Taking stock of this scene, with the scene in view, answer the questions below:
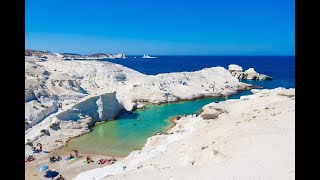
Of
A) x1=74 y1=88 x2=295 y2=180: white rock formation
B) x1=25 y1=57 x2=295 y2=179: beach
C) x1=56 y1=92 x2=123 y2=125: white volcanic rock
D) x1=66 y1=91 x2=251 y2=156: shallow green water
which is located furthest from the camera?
x1=56 y1=92 x2=123 y2=125: white volcanic rock

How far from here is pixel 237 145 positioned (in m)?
20.2

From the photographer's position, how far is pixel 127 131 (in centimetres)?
3061

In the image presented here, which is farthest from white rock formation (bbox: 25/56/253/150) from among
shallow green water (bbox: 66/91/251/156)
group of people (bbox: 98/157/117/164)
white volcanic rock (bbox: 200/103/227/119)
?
white volcanic rock (bbox: 200/103/227/119)

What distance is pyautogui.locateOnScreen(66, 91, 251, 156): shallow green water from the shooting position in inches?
1030

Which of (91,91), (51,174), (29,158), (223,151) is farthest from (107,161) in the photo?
(91,91)

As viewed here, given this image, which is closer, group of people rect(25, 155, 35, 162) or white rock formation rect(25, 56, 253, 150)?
group of people rect(25, 155, 35, 162)

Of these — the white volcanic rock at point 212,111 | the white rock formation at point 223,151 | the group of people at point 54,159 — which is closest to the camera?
the white rock formation at point 223,151

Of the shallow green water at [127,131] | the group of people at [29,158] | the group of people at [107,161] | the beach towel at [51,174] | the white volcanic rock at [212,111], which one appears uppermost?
the white volcanic rock at [212,111]

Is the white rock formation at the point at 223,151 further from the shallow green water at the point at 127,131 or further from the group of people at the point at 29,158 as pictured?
the group of people at the point at 29,158

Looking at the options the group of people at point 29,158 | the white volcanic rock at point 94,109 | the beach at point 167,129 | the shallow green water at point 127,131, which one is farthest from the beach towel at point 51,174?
the white volcanic rock at point 94,109

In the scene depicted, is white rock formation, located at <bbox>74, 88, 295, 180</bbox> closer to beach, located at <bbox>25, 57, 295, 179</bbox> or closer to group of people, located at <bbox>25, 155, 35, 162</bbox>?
beach, located at <bbox>25, 57, 295, 179</bbox>

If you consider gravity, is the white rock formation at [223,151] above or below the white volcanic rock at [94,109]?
below

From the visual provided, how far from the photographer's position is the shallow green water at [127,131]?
2616cm
